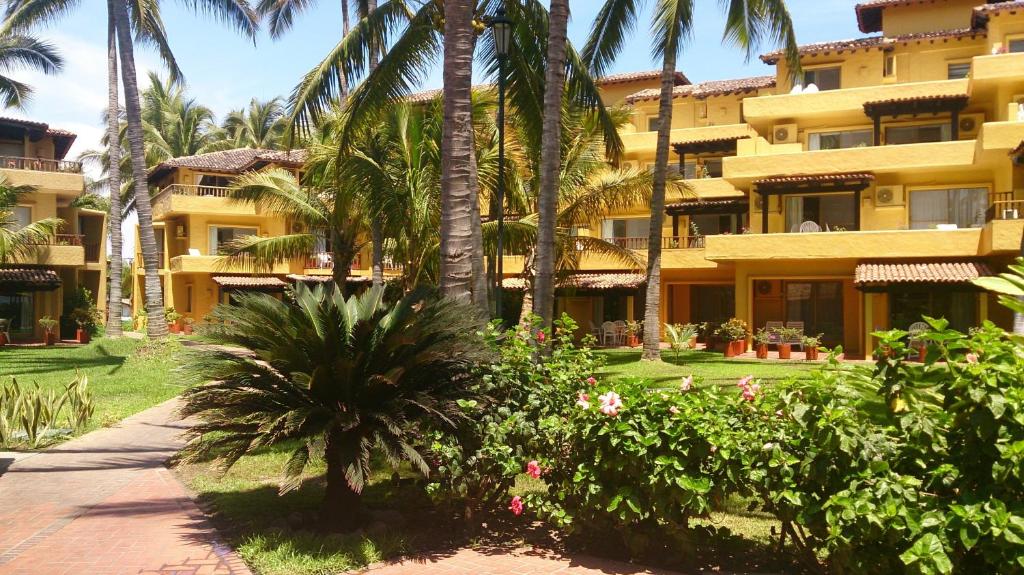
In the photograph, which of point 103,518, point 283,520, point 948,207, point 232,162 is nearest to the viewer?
point 283,520

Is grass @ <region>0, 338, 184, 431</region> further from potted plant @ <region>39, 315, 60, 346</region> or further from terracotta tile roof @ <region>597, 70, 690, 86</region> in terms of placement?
terracotta tile roof @ <region>597, 70, 690, 86</region>

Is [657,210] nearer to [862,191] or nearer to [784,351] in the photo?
[784,351]

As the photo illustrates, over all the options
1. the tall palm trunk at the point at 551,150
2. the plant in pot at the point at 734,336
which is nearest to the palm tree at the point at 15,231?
the tall palm trunk at the point at 551,150

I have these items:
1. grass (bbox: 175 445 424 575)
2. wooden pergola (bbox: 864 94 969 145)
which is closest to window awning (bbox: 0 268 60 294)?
grass (bbox: 175 445 424 575)

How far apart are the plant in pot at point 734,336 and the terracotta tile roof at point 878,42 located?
1127cm

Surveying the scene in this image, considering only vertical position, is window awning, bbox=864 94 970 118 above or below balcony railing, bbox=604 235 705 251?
above

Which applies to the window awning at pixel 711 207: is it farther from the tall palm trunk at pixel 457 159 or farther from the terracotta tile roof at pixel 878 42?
the tall palm trunk at pixel 457 159

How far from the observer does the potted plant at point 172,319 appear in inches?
1487

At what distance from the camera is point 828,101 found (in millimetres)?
28141

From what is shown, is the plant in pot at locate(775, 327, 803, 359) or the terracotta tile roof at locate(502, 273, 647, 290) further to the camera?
the terracotta tile roof at locate(502, 273, 647, 290)

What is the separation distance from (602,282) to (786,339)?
790cm

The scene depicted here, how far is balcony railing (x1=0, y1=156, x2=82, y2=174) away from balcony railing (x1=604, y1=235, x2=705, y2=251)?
2338cm

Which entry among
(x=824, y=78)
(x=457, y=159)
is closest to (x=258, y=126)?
(x=824, y=78)

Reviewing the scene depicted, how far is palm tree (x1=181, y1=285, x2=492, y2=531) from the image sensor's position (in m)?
6.20
